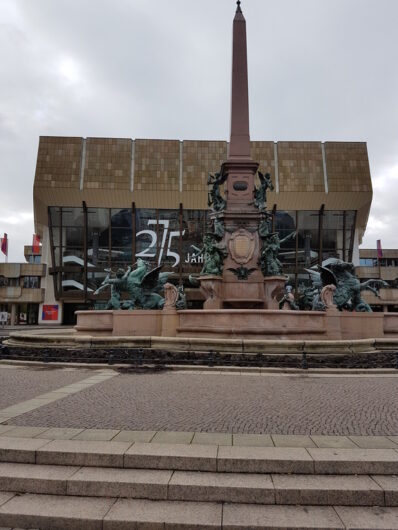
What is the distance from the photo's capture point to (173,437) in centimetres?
563

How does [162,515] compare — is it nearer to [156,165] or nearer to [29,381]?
[29,381]

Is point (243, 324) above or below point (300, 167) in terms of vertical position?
below

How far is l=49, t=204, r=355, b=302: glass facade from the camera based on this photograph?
182 ft

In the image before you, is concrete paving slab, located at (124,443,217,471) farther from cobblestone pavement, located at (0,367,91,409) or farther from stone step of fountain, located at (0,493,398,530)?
cobblestone pavement, located at (0,367,91,409)

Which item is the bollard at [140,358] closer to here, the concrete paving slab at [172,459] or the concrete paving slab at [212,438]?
the concrete paving slab at [212,438]

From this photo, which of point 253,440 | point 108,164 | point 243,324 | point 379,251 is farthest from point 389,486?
point 379,251

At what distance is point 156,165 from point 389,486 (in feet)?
174

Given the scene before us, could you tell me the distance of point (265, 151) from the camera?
5559 centimetres

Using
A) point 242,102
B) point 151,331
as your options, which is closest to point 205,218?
point 242,102

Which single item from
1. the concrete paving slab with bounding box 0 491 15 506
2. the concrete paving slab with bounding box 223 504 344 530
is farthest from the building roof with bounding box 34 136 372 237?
the concrete paving slab with bounding box 223 504 344 530

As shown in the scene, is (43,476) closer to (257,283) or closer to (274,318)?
(274,318)

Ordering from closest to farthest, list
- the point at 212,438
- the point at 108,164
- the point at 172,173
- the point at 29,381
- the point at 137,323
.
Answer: the point at 212,438
the point at 29,381
the point at 137,323
the point at 172,173
the point at 108,164

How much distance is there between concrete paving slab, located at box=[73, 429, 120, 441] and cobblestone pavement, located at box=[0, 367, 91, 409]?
268cm

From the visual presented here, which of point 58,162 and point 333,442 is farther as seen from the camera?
point 58,162
